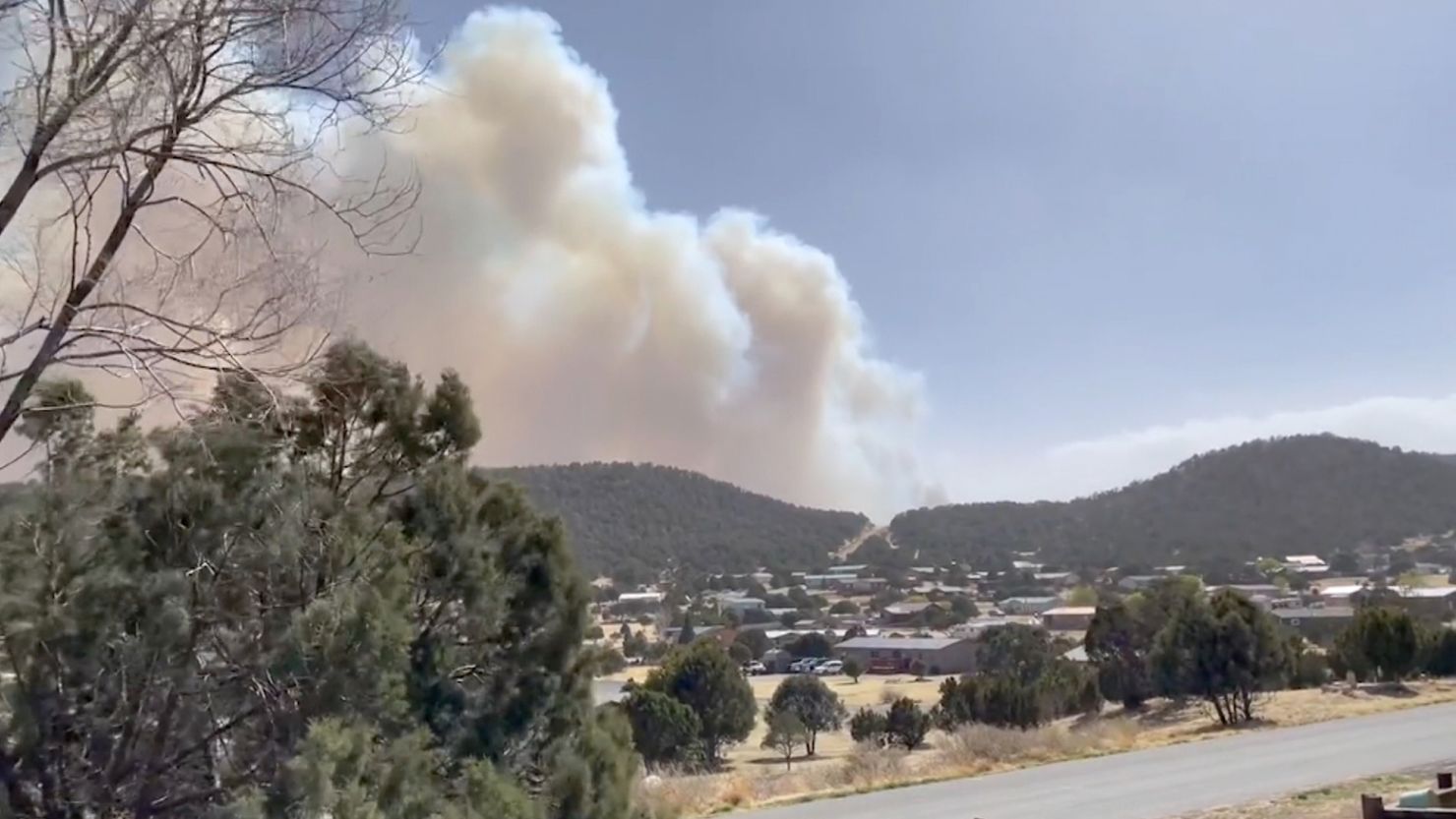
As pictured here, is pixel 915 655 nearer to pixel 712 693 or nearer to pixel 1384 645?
pixel 712 693

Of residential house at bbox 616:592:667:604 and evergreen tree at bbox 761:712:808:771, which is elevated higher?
residential house at bbox 616:592:667:604

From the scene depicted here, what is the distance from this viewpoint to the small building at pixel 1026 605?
8481cm

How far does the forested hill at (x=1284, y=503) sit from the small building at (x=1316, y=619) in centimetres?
2696

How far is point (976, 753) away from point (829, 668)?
4127 centimetres

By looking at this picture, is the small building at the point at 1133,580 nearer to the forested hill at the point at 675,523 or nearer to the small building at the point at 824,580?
the small building at the point at 824,580

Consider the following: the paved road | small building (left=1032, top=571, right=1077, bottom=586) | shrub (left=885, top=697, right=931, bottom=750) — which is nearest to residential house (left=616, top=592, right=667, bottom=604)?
small building (left=1032, top=571, right=1077, bottom=586)

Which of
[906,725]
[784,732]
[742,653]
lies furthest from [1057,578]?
[906,725]

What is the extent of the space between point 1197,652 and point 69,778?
24.2 m

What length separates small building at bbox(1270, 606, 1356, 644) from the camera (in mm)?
49844

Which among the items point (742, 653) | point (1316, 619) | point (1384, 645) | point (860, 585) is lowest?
point (1384, 645)

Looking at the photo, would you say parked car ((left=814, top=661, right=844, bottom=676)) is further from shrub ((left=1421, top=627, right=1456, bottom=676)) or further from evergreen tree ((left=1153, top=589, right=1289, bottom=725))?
evergreen tree ((left=1153, top=589, right=1289, bottom=725))

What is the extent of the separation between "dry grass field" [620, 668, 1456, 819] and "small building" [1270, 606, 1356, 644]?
817 inches

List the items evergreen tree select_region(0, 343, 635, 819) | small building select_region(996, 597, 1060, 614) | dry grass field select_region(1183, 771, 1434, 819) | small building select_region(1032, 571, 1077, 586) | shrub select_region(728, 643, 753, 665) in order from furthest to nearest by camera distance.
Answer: small building select_region(1032, 571, 1077, 586) → small building select_region(996, 597, 1060, 614) → shrub select_region(728, 643, 753, 665) → dry grass field select_region(1183, 771, 1434, 819) → evergreen tree select_region(0, 343, 635, 819)

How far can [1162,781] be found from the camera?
15156 millimetres
